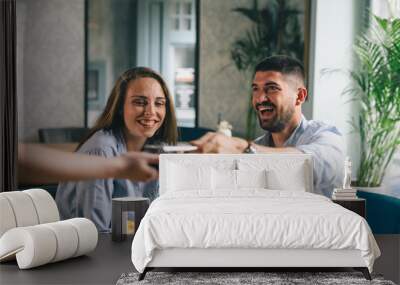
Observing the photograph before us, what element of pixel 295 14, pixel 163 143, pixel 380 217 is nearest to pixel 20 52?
pixel 163 143

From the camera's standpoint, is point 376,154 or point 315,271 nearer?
point 315,271

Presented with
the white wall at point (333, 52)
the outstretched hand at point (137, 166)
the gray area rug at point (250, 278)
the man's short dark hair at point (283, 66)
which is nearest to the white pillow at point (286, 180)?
the white wall at point (333, 52)

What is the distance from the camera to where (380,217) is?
25.9ft

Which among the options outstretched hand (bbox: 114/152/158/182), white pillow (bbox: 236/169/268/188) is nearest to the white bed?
white pillow (bbox: 236/169/268/188)

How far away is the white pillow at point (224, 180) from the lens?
7.24 m

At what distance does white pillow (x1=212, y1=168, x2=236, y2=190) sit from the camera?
7238 millimetres

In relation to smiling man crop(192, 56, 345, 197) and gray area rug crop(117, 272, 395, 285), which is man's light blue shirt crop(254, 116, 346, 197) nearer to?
smiling man crop(192, 56, 345, 197)

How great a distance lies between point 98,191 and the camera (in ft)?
26.5

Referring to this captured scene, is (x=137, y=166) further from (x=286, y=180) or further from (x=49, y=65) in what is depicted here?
(x=286, y=180)

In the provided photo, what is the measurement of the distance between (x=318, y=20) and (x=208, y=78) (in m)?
1.42

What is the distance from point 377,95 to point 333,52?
698 mm

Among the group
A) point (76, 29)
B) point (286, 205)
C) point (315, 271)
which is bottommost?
point (315, 271)

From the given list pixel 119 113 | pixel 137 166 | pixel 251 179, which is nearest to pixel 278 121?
pixel 251 179

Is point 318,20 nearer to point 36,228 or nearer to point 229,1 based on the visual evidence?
point 229,1
